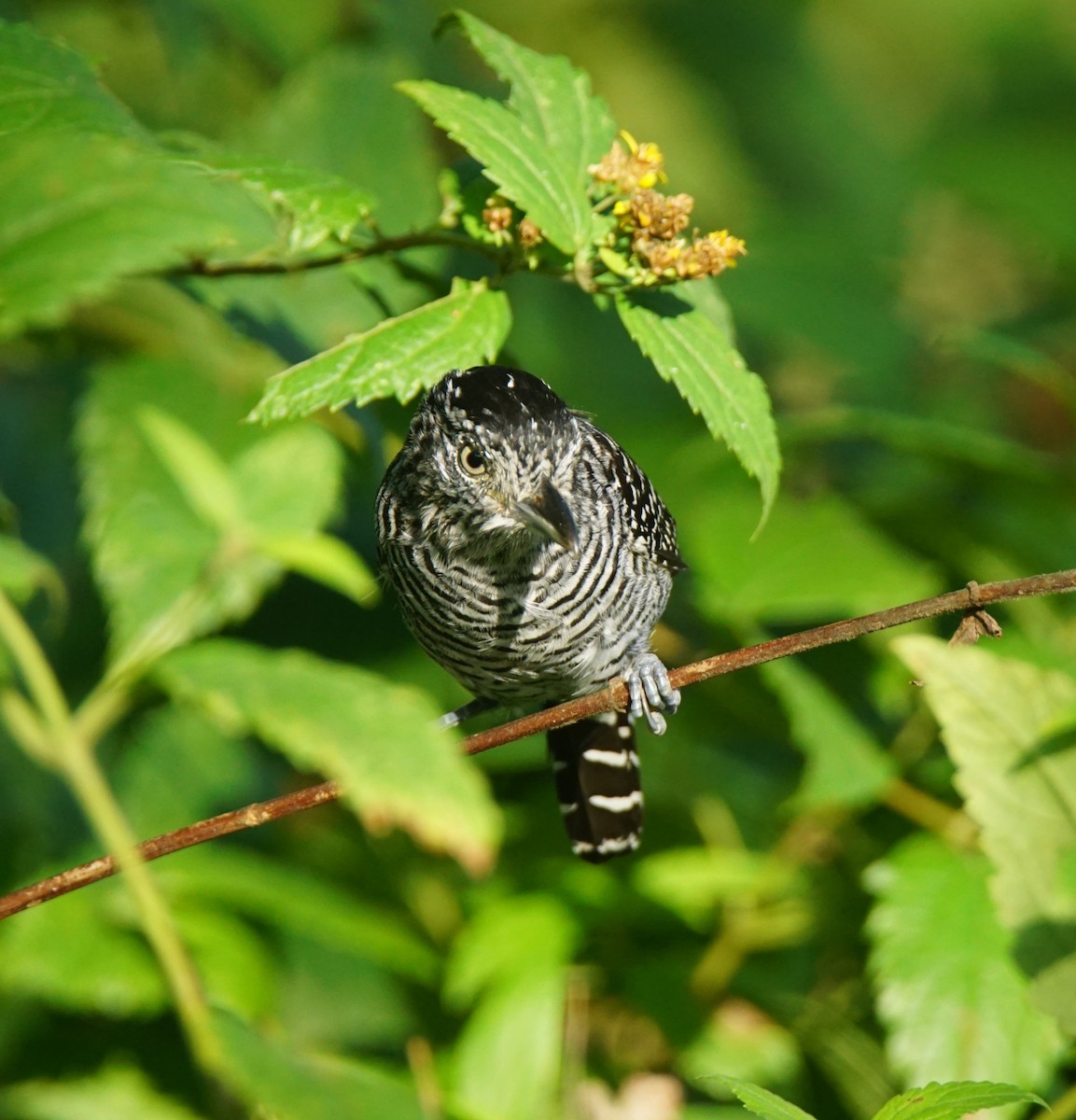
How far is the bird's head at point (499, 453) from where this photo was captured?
329 centimetres

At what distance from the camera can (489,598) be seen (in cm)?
362

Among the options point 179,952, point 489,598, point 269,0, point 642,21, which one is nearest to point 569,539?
point 489,598

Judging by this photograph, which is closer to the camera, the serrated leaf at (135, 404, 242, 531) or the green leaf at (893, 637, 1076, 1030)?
the serrated leaf at (135, 404, 242, 531)

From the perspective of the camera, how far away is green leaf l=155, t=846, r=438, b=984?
3604mm

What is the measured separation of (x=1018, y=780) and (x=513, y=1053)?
1.29 metres

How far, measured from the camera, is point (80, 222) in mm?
2305

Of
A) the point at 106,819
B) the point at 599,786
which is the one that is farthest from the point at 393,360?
the point at 599,786

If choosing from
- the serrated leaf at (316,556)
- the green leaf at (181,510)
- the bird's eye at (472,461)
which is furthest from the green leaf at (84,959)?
the bird's eye at (472,461)

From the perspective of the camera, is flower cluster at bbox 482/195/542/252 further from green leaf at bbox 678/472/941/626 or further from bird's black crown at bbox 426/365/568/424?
green leaf at bbox 678/472/941/626

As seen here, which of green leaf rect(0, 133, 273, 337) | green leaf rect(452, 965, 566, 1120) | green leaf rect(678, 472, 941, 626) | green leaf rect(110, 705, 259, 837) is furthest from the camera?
green leaf rect(110, 705, 259, 837)

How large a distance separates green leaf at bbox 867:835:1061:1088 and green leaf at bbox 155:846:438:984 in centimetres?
114

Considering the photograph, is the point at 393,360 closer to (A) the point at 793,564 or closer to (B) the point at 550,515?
(B) the point at 550,515

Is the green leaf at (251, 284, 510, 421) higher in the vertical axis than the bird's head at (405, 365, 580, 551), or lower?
higher

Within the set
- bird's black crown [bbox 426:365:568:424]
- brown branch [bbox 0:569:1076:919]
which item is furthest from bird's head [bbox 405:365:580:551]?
brown branch [bbox 0:569:1076:919]
